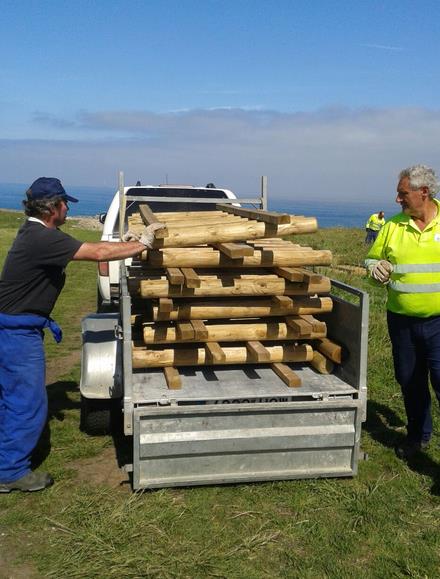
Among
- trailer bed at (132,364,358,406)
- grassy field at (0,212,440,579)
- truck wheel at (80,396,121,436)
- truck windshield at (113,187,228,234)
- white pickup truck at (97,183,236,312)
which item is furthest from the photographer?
truck windshield at (113,187,228,234)

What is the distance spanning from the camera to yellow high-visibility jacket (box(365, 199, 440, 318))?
14.1 ft

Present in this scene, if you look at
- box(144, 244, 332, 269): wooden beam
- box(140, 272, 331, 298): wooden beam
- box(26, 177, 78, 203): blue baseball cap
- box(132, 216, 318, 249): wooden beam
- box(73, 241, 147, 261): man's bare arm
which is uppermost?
box(26, 177, 78, 203): blue baseball cap

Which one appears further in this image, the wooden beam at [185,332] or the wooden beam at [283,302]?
the wooden beam at [283,302]

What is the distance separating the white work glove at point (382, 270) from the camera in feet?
14.1

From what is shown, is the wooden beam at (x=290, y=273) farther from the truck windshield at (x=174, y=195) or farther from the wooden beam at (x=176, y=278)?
the truck windshield at (x=174, y=195)

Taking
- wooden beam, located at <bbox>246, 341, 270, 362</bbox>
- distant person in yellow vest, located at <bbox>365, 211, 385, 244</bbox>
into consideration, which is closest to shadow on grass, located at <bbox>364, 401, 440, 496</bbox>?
wooden beam, located at <bbox>246, 341, 270, 362</bbox>

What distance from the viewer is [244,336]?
448cm

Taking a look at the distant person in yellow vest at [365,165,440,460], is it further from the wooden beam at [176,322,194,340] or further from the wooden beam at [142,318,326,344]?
the wooden beam at [176,322,194,340]

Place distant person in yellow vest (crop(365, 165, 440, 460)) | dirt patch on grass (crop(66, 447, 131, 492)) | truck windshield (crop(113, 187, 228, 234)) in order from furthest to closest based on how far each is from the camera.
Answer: truck windshield (crop(113, 187, 228, 234)), distant person in yellow vest (crop(365, 165, 440, 460)), dirt patch on grass (crop(66, 447, 131, 492))

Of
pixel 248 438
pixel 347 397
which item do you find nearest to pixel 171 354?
pixel 248 438

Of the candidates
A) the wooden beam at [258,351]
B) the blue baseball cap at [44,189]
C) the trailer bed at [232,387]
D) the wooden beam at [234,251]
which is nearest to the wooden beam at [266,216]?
the wooden beam at [234,251]

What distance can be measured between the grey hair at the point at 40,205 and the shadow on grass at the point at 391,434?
3.30 meters

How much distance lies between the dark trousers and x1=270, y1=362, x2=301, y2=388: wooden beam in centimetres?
89

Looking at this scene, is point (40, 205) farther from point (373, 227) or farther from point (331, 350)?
point (373, 227)
